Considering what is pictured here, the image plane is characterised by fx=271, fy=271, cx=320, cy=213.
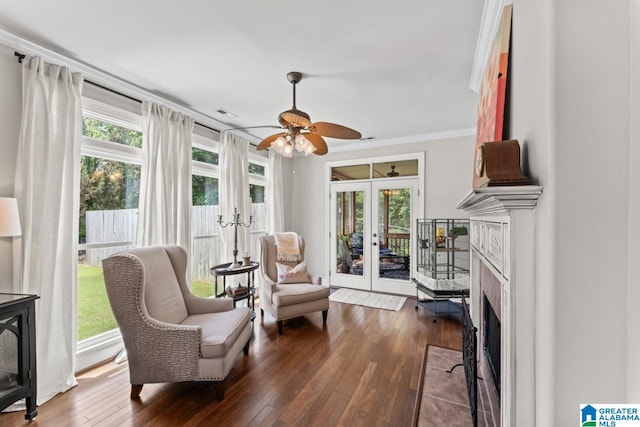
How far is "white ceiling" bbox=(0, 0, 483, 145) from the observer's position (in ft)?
5.72

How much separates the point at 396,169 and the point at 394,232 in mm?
1102

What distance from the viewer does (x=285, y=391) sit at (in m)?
2.13

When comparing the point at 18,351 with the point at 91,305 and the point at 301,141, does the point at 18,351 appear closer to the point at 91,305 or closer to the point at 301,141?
the point at 91,305

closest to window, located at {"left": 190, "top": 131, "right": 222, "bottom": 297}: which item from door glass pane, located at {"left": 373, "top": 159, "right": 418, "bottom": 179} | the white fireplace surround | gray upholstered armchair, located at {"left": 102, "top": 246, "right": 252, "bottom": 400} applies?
gray upholstered armchair, located at {"left": 102, "top": 246, "right": 252, "bottom": 400}

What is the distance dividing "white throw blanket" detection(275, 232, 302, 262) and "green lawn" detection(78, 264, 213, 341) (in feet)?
6.33

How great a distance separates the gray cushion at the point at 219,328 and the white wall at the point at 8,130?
4.31 ft

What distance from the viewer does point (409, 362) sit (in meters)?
2.55

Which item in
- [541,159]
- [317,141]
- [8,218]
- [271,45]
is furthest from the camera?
[317,141]

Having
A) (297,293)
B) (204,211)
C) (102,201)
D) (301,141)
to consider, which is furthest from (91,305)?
(301,141)

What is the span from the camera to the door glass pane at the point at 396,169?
15.1ft

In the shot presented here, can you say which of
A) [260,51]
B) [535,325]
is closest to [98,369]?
[260,51]

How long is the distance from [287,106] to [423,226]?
269 cm

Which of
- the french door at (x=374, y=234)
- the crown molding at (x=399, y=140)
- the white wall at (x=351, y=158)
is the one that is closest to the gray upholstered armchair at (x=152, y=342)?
the french door at (x=374, y=234)

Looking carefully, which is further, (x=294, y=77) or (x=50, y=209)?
(x=294, y=77)
